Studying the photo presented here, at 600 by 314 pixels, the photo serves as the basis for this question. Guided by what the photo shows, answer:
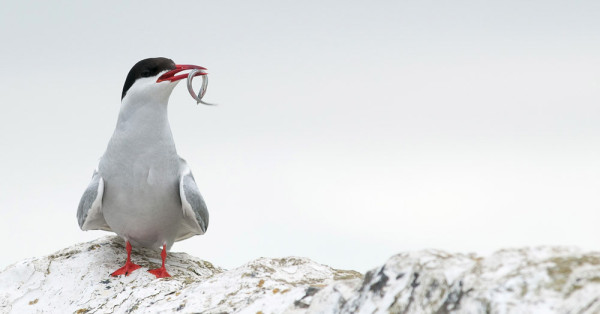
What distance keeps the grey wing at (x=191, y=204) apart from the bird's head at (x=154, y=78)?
1116 millimetres

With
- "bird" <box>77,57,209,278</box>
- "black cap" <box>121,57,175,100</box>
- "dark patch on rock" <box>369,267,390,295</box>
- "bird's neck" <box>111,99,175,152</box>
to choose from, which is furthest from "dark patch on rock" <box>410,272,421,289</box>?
"black cap" <box>121,57,175,100</box>

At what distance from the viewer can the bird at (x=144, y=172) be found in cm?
962

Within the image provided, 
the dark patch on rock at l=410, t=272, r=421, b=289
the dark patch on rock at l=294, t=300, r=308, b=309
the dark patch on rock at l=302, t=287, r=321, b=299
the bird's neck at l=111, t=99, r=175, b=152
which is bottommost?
the dark patch on rock at l=294, t=300, r=308, b=309

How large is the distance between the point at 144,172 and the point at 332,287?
492 cm

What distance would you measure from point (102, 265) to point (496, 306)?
670cm

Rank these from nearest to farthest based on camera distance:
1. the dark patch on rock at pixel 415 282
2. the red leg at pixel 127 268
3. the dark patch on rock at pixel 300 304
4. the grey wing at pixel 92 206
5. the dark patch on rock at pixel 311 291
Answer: the dark patch on rock at pixel 415 282, the dark patch on rock at pixel 300 304, the dark patch on rock at pixel 311 291, the red leg at pixel 127 268, the grey wing at pixel 92 206

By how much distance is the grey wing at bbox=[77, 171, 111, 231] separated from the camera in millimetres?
9750

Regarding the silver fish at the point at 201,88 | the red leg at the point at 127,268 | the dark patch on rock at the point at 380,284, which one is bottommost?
the red leg at the point at 127,268

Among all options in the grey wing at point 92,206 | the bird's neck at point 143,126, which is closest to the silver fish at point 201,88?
the bird's neck at point 143,126

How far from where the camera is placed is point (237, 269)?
23.4 ft

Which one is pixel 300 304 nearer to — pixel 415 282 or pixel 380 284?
pixel 380 284

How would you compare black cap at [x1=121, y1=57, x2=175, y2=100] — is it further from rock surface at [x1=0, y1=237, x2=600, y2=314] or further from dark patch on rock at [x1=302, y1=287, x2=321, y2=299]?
dark patch on rock at [x1=302, y1=287, x2=321, y2=299]

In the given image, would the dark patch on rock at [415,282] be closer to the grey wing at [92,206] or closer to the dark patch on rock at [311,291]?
the dark patch on rock at [311,291]

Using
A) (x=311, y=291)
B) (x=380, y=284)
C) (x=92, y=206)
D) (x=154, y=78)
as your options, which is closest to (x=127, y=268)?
(x=92, y=206)
